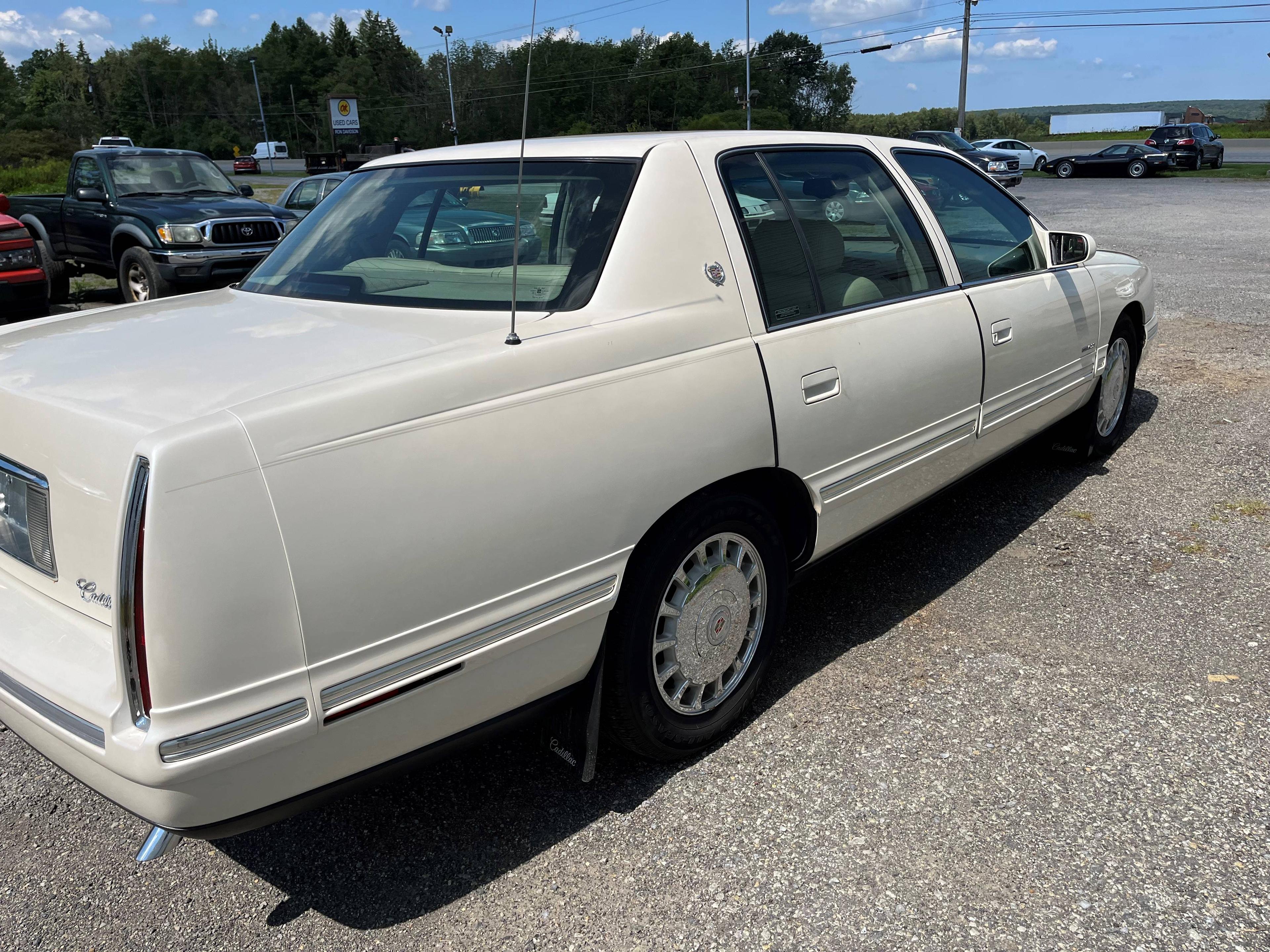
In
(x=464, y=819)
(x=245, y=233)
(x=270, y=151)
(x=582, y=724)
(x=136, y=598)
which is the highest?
(x=270, y=151)

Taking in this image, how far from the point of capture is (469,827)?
2619mm

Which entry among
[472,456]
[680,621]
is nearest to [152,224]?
[680,621]

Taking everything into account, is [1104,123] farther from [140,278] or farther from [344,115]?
[140,278]

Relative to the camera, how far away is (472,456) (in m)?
2.04

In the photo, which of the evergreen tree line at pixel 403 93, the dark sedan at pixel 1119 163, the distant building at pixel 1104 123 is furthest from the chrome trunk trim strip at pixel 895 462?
the distant building at pixel 1104 123

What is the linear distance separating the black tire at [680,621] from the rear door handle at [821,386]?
1.19 feet

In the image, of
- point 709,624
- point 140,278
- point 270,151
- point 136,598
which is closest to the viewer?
point 136,598

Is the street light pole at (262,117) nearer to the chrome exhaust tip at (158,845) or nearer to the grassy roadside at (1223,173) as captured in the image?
the grassy roadside at (1223,173)

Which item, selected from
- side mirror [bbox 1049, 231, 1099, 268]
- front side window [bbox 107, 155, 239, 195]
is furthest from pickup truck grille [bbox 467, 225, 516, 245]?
front side window [bbox 107, 155, 239, 195]

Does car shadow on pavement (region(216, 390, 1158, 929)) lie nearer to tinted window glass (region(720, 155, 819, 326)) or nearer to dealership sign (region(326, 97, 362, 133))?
tinted window glass (region(720, 155, 819, 326))

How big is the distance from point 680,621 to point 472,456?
89 cm

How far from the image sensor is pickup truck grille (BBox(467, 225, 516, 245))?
2.84m

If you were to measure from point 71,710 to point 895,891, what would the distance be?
185 centimetres

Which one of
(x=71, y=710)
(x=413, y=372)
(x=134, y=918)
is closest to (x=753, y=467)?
(x=413, y=372)
